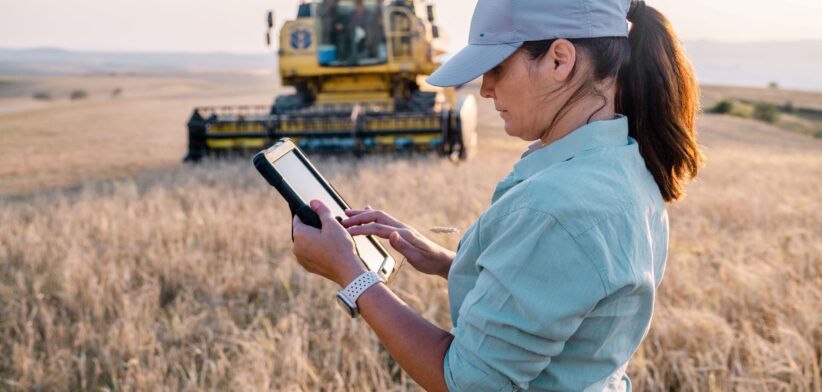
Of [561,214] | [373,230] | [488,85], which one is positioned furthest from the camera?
[373,230]

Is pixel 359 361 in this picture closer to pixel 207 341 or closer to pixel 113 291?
pixel 207 341

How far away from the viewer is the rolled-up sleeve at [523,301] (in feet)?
3.99

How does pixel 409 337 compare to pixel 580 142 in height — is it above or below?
below

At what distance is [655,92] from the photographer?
1.49 meters

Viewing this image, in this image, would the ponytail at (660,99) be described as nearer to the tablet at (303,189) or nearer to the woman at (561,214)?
the woman at (561,214)

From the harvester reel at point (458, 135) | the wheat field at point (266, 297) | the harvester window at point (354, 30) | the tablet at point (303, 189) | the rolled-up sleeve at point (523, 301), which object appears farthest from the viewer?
the harvester window at point (354, 30)

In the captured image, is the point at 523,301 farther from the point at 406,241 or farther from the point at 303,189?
the point at 303,189

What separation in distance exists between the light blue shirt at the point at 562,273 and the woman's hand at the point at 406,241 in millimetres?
430

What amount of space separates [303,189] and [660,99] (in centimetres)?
94

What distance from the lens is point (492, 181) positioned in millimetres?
8391

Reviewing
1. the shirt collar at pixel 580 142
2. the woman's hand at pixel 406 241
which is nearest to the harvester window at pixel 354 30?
the woman's hand at pixel 406 241

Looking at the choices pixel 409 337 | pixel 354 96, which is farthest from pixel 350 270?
pixel 354 96

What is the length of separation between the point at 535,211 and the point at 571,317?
0.63ft

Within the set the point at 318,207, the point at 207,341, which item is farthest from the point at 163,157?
the point at 318,207
